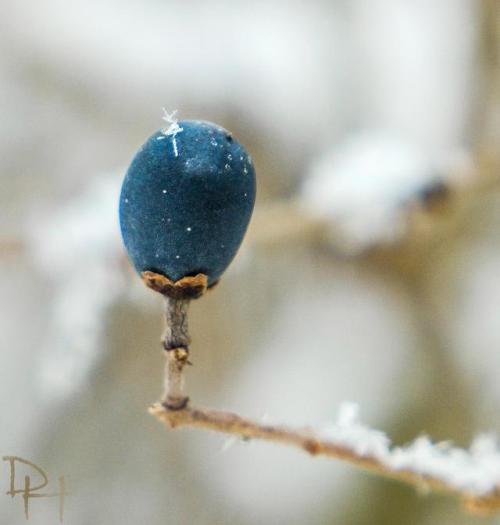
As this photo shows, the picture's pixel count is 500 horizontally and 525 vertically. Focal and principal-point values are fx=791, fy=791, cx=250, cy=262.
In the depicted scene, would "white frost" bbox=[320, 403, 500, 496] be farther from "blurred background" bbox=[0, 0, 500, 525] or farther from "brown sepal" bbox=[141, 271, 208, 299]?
"blurred background" bbox=[0, 0, 500, 525]

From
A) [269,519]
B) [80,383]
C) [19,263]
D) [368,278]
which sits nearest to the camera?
[19,263]

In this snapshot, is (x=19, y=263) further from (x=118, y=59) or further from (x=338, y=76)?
(x=338, y=76)

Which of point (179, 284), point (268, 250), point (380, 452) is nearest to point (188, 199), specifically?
point (179, 284)

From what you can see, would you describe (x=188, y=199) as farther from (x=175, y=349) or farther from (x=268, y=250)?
(x=268, y=250)

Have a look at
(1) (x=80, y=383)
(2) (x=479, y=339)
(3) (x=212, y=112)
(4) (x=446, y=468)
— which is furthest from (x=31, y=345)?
(4) (x=446, y=468)

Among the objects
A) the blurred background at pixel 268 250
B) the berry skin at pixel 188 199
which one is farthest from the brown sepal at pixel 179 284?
the blurred background at pixel 268 250
